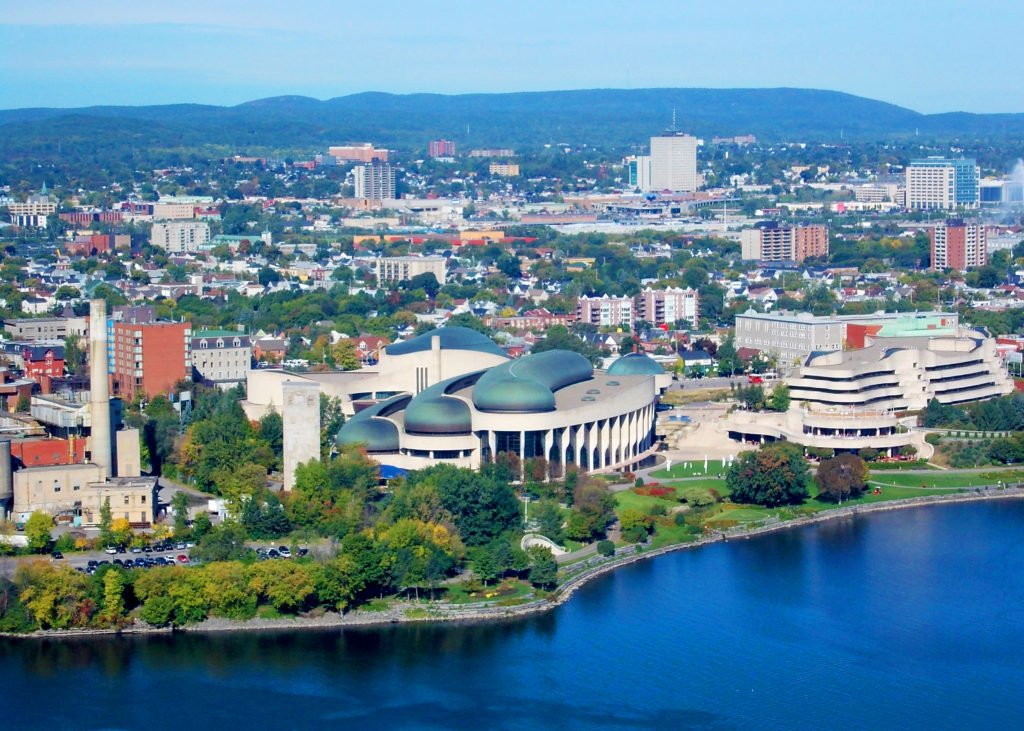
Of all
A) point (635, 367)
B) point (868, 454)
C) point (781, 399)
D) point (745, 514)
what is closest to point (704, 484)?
point (745, 514)

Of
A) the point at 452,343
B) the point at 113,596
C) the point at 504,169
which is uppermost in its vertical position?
the point at 504,169

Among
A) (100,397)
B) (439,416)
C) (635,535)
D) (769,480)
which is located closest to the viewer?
(635,535)

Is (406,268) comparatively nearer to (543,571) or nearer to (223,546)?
(223,546)

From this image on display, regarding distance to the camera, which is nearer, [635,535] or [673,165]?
[635,535]

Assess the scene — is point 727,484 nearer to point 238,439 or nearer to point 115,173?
point 238,439

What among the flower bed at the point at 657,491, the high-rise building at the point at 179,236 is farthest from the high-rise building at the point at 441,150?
the flower bed at the point at 657,491

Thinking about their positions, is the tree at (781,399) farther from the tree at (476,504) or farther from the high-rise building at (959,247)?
the high-rise building at (959,247)

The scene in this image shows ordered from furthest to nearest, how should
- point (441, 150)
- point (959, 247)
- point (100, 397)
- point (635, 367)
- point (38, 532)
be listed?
point (441, 150) → point (959, 247) → point (635, 367) → point (100, 397) → point (38, 532)
